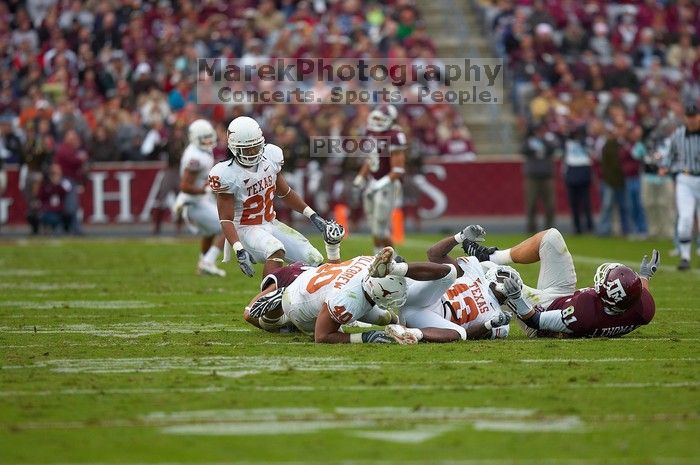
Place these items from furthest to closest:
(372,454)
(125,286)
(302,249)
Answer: (125,286)
(302,249)
(372,454)

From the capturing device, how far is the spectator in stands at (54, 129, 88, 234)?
21.2 metres

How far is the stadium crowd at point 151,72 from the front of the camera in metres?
22.0

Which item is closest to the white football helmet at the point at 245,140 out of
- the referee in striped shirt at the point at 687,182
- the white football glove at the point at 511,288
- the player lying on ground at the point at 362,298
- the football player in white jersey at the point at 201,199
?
the player lying on ground at the point at 362,298

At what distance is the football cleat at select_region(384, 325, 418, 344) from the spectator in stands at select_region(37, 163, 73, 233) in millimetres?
13240

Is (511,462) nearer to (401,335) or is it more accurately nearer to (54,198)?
(401,335)

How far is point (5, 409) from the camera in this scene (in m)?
6.46

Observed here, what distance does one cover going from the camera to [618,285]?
27.5 feet

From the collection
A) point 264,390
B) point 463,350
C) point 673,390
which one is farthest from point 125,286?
point 673,390

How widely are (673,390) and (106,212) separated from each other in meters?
16.8

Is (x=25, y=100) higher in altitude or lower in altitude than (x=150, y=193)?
higher

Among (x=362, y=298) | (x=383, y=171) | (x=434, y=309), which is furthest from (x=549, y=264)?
(x=383, y=171)

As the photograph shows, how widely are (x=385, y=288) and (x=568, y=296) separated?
1.42m

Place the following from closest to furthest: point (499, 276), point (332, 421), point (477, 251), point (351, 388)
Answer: point (332, 421), point (351, 388), point (499, 276), point (477, 251)

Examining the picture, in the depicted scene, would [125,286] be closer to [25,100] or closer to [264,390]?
[264,390]
